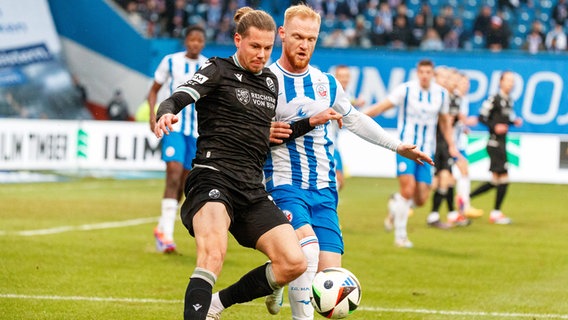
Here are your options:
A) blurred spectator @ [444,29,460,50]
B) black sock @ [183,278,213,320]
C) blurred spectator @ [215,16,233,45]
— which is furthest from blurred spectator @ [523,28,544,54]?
black sock @ [183,278,213,320]

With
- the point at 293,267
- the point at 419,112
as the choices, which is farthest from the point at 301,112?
the point at 419,112

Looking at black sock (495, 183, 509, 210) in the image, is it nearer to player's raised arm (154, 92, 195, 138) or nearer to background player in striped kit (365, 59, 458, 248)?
background player in striped kit (365, 59, 458, 248)

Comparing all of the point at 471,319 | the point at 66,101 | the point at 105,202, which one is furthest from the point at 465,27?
the point at 471,319

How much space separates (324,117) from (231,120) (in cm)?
70

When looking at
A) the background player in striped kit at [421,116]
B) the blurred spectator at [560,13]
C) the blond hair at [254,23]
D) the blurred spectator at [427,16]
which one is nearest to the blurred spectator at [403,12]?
the blurred spectator at [427,16]

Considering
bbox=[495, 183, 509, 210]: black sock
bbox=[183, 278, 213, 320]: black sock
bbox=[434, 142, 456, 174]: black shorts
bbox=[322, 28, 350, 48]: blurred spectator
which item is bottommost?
bbox=[495, 183, 509, 210]: black sock

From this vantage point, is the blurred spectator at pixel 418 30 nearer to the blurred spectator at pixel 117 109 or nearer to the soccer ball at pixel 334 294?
the blurred spectator at pixel 117 109

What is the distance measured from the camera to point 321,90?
720cm

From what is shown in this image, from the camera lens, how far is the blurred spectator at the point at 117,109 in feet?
93.8

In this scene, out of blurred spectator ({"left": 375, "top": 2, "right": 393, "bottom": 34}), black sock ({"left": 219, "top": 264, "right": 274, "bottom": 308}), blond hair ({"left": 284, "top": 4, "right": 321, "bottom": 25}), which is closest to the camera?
black sock ({"left": 219, "top": 264, "right": 274, "bottom": 308})

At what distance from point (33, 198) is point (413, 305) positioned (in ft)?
34.7

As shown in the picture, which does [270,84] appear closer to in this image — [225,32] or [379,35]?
[379,35]

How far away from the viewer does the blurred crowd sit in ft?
92.3

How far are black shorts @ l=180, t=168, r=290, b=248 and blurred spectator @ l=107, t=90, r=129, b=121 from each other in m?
22.3
